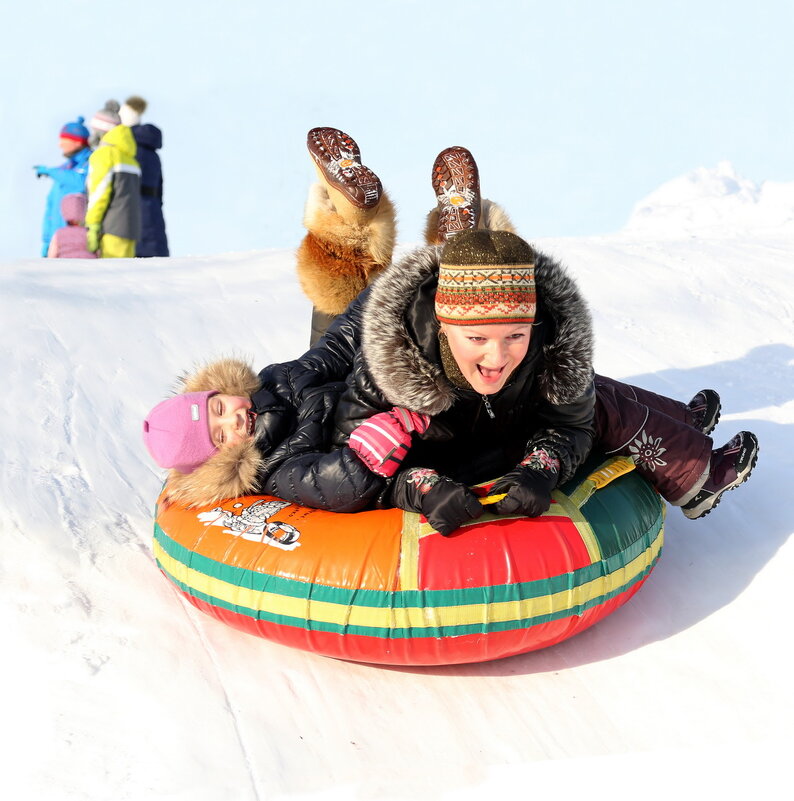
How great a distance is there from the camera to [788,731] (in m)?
2.18

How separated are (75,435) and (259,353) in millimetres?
1414

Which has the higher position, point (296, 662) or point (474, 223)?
point (474, 223)

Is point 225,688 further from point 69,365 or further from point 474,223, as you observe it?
point 69,365

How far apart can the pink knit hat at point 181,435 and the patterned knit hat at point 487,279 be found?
0.99 metres

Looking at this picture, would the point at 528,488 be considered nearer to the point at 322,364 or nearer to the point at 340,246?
the point at 322,364

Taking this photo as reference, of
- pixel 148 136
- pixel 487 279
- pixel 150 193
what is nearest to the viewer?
pixel 487 279

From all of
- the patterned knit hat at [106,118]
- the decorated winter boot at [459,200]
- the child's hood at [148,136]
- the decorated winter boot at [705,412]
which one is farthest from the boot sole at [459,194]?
the patterned knit hat at [106,118]

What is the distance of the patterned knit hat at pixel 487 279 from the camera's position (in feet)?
7.05

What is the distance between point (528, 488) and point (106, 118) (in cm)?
674

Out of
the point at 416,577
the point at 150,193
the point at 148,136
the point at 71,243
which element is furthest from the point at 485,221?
the point at 71,243

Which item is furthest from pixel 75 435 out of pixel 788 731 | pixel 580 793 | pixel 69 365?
pixel 788 731

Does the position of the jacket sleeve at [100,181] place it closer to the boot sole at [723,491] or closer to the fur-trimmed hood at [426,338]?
the fur-trimmed hood at [426,338]

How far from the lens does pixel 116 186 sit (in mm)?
7004

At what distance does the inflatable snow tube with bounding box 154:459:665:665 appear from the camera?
2.24 m
